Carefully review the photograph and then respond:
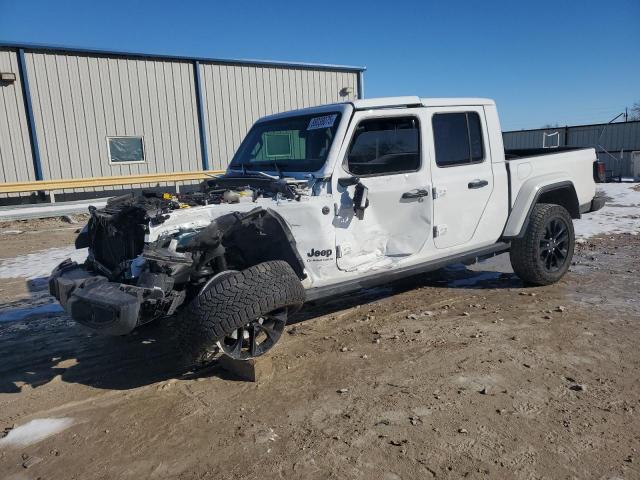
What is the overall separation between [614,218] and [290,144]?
8220 mm

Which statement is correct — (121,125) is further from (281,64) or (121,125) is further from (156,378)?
(156,378)

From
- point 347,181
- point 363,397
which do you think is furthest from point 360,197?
point 363,397

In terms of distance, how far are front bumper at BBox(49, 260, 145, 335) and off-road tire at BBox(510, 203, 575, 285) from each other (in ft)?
12.9

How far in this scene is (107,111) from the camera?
1458cm

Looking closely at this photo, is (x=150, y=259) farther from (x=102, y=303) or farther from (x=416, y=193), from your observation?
(x=416, y=193)

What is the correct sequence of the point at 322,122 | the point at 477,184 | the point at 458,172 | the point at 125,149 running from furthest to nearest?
the point at 125,149, the point at 477,184, the point at 458,172, the point at 322,122

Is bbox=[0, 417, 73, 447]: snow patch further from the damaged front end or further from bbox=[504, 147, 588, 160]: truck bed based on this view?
bbox=[504, 147, 588, 160]: truck bed

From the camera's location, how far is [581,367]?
3646 millimetres

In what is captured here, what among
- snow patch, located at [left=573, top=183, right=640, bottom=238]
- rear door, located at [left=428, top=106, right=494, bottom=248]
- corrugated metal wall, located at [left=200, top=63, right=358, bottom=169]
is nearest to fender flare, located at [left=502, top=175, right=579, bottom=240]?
rear door, located at [left=428, top=106, right=494, bottom=248]

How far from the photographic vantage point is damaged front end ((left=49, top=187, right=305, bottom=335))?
3.24 meters

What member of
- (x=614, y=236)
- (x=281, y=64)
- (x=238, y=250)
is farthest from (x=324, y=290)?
(x=281, y=64)

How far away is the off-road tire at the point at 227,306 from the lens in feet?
10.8

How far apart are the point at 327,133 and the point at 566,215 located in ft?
10.2

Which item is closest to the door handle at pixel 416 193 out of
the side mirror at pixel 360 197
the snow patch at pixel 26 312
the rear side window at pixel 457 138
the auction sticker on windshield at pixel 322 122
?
the rear side window at pixel 457 138
